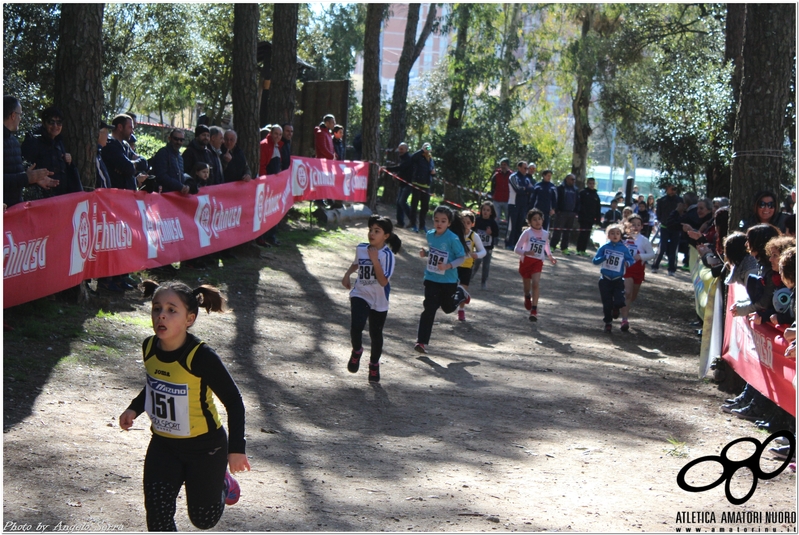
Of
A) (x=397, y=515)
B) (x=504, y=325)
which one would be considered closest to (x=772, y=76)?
(x=504, y=325)

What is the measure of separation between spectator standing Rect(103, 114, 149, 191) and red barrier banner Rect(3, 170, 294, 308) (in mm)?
505

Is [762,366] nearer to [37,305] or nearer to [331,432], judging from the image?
[331,432]

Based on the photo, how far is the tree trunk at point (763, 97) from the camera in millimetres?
9977

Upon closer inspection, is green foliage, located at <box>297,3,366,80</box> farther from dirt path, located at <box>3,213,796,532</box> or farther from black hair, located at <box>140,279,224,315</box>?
black hair, located at <box>140,279,224,315</box>

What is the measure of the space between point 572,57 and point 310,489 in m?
30.9

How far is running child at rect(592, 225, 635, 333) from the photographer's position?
1259 centimetres

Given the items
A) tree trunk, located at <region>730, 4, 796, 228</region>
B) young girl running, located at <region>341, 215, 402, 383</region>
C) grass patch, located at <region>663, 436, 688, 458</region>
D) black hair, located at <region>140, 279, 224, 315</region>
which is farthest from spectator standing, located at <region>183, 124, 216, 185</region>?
black hair, located at <region>140, 279, 224, 315</region>

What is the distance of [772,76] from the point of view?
394 inches

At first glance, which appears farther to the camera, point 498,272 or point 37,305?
point 498,272

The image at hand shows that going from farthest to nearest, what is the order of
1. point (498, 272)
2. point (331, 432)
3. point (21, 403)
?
1. point (498, 272)
2. point (331, 432)
3. point (21, 403)

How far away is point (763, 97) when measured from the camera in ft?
33.1

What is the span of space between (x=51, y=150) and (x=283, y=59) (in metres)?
9.32

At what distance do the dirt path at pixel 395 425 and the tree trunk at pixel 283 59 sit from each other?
607cm

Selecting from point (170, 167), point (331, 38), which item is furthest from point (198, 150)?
point (331, 38)
